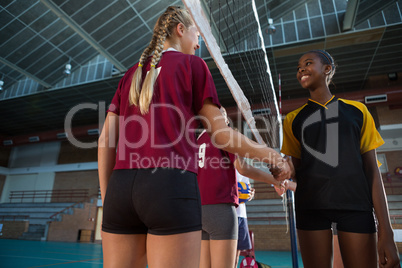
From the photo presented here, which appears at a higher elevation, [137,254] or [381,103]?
[381,103]

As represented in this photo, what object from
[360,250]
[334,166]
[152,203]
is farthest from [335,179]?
[152,203]

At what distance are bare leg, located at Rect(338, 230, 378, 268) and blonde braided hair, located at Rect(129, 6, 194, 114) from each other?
1193mm

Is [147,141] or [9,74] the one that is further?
[9,74]

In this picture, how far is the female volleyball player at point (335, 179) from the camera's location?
135cm

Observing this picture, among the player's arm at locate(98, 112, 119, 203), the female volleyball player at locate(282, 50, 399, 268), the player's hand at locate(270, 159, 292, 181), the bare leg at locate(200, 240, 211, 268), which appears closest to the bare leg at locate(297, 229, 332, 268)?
the female volleyball player at locate(282, 50, 399, 268)

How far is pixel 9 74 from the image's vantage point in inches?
467

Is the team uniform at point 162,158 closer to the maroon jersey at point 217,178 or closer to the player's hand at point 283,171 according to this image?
the player's hand at point 283,171

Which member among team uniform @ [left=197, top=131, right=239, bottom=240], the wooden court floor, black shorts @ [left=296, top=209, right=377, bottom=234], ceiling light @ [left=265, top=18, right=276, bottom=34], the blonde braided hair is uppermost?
ceiling light @ [left=265, top=18, right=276, bottom=34]

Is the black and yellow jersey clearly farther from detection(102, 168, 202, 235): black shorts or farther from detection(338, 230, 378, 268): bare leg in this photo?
detection(102, 168, 202, 235): black shorts

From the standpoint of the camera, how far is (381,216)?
1.37 meters

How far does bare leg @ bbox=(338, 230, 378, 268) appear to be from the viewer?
1317 millimetres

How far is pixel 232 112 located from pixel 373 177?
11.5m

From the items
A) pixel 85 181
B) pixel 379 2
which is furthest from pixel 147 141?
pixel 85 181

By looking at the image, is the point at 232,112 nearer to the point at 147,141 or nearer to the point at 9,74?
the point at 9,74
